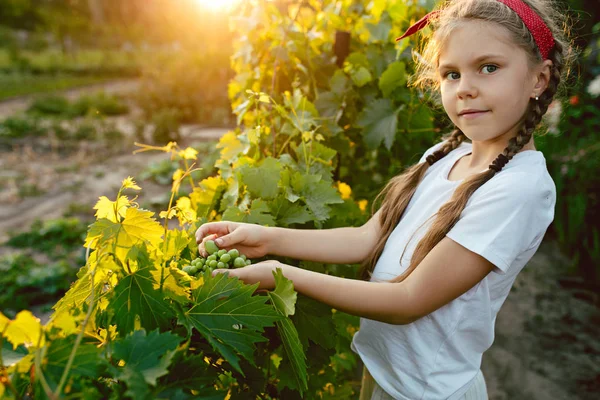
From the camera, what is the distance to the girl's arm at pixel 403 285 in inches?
45.1

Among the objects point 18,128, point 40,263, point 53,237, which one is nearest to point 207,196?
point 40,263

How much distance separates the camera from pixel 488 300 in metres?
1.27

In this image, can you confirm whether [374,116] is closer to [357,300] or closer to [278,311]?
[357,300]

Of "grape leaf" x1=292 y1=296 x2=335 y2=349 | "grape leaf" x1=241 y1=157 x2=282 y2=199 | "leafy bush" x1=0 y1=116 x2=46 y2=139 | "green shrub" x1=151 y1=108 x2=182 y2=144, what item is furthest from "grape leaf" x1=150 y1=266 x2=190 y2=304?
"leafy bush" x1=0 y1=116 x2=46 y2=139

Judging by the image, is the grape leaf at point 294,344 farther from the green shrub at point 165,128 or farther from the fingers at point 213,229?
the green shrub at point 165,128

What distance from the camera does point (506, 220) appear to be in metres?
1.12

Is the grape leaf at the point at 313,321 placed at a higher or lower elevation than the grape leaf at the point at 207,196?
lower

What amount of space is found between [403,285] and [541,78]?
685mm

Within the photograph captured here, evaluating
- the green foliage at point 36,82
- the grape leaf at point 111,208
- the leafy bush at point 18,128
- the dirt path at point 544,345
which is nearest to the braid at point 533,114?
the grape leaf at point 111,208

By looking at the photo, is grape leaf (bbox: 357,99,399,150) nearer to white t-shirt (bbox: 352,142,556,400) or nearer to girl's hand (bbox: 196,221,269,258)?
white t-shirt (bbox: 352,142,556,400)

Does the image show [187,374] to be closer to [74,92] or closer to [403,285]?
[403,285]

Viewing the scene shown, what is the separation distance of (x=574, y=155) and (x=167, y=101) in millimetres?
8228

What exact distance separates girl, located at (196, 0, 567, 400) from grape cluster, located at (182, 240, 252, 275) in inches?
1.9

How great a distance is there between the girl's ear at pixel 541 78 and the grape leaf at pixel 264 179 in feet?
2.55
